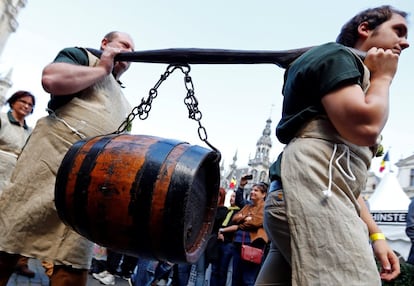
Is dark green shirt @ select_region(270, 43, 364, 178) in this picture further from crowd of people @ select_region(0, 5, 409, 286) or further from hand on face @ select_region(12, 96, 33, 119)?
hand on face @ select_region(12, 96, 33, 119)

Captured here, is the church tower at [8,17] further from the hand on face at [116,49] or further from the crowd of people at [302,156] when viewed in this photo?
the crowd of people at [302,156]

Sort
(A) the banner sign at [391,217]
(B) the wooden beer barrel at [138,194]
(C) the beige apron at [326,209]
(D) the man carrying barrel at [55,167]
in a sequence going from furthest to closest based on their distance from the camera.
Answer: (A) the banner sign at [391,217]
(D) the man carrying barrel at [55,167]
(B) the wooden beer barrel at [138,194]
(C) the beige apron at [326,209]

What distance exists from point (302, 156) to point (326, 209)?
7.7 inches

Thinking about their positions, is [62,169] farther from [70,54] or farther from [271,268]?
[271,268]

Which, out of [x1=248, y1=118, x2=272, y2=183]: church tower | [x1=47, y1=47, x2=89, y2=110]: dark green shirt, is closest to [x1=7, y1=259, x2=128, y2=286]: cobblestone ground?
[x1=47, y1=47, x2=89, y2=110]: dark green shirt

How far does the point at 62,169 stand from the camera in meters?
1.38

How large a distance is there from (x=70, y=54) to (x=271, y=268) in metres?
1.47

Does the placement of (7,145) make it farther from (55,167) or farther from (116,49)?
(116,49)

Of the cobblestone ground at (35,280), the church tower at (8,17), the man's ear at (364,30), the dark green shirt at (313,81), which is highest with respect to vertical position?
the church tower at (8,17)

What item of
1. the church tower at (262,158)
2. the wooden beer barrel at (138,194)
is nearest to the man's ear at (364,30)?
the wooden beer barrel at (138,194)

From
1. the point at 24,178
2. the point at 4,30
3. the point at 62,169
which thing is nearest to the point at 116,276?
the point at 24,178

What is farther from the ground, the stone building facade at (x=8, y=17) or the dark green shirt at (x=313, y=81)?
the stone building facade at (x=8, y=17)

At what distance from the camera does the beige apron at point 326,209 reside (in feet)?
3.35

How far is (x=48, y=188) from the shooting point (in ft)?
5.77
